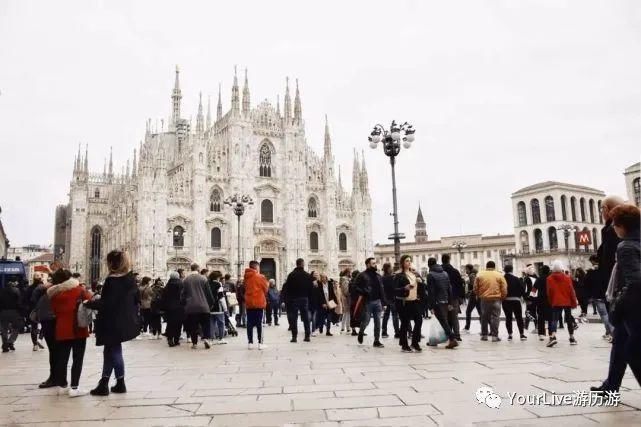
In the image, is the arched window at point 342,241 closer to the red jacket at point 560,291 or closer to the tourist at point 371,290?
the tourist at point 371,290

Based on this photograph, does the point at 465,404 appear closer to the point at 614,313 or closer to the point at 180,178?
the point at 614,313

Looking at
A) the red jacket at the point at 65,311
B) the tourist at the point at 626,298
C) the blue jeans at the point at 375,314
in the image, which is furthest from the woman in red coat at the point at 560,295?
the red jacket at the point at 65,311

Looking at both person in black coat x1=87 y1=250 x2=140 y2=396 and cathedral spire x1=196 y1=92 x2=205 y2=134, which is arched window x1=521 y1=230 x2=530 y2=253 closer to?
cathedral spire x1=196 y1=92 x2=205 y2=134

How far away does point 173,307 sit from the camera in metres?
11.1

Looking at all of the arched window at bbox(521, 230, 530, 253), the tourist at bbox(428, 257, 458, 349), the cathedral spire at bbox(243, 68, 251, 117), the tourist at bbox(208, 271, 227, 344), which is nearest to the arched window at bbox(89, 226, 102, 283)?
the cathedral spire at bbox(243, 68, 251, 117)

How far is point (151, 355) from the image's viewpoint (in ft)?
31.6

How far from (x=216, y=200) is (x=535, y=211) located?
3628 centimetres

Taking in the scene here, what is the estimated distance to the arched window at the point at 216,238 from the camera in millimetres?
42150

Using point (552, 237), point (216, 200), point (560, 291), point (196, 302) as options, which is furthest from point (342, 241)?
point (560, 291)

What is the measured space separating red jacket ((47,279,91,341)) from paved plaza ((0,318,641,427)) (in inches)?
26.4

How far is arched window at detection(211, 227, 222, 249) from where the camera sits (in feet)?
138

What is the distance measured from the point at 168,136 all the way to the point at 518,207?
4107 cm

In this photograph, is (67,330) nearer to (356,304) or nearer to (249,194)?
(356,304)

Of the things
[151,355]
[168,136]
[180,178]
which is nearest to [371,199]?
[180,178]
